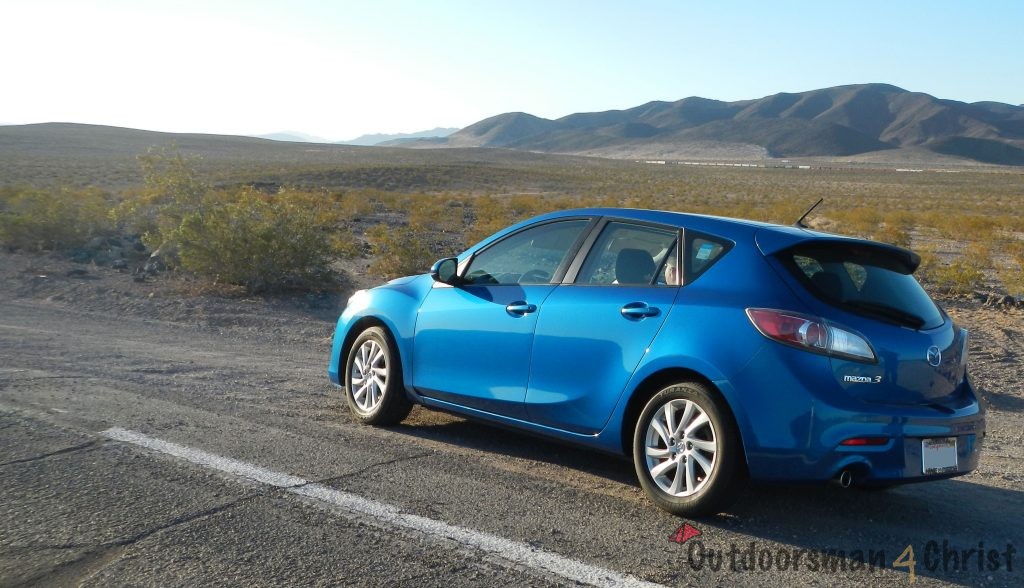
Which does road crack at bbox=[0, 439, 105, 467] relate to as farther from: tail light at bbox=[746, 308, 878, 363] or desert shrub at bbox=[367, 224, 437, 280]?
desert shrub at bbox=[367, 224, 437, 280]

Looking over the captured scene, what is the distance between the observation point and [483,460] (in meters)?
5.86

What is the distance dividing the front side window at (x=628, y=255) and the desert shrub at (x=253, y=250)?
10.2 metres

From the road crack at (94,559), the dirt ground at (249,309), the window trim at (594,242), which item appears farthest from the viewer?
the dirt ground at (249,309)

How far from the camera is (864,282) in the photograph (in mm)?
4875

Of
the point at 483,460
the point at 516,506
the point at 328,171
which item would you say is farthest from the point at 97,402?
the point at 328,171

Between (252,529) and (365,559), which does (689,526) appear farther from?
(252,529)

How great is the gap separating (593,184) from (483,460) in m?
65.9

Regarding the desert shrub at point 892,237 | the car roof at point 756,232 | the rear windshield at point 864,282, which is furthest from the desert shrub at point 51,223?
the desert shrub at point 892,237

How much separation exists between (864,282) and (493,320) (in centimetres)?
214

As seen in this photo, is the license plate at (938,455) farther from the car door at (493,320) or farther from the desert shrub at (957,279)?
the desert shrub at (957,279)

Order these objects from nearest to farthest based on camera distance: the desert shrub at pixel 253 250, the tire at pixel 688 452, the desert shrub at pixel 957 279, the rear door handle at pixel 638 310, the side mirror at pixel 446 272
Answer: the tire at pixel 688 452 < the rear door handle at pixel 638 310 < the side mirror at pixel 446 272 < the desert shrub at pixel 253 250 < the desert shrub at pixel 957 279

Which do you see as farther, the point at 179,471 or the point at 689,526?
the point at 179,471

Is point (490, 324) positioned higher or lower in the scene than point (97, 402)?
higher

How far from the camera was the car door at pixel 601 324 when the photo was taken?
5.08 m
